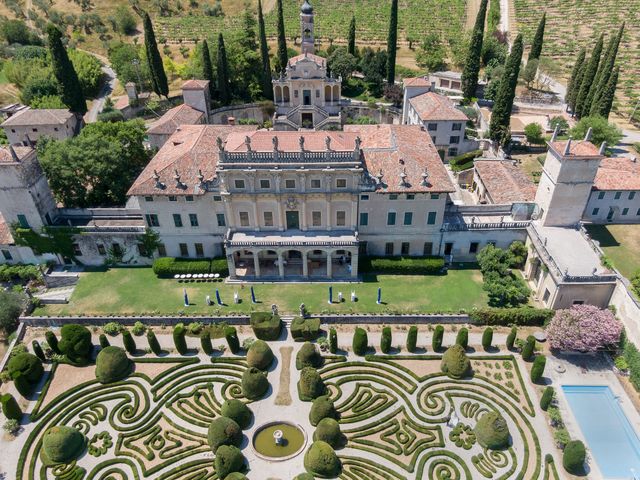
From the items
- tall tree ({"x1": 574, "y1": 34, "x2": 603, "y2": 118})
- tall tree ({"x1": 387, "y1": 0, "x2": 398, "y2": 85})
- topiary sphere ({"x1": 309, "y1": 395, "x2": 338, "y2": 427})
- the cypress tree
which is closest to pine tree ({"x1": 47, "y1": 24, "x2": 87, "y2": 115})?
the cypress tree

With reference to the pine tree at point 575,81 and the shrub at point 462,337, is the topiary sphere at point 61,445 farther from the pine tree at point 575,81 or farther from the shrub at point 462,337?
the pine tree at point 575,81

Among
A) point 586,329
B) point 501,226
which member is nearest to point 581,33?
point 501,226

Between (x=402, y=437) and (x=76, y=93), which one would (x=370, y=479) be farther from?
(x=76, y=93)

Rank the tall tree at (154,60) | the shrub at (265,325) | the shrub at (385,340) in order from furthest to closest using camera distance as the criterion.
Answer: the tall tree at (154,60), the shrub at (265,325), the shrub at (385,340)

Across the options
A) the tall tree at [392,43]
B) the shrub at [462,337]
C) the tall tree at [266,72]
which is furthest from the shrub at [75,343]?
the tall tree at [392,43]

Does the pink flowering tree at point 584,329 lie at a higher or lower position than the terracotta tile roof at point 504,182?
lower

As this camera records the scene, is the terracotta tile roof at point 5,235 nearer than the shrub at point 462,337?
No

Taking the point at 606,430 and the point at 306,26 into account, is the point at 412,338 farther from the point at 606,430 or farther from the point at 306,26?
the point at 306,26

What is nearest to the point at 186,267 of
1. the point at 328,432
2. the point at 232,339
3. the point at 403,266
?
the point at 232,339

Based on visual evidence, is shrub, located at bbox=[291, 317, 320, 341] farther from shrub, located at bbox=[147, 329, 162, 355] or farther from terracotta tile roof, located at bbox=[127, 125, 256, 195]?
terracotta tile roof, located at bbox=[127, 125, 256, 195]
